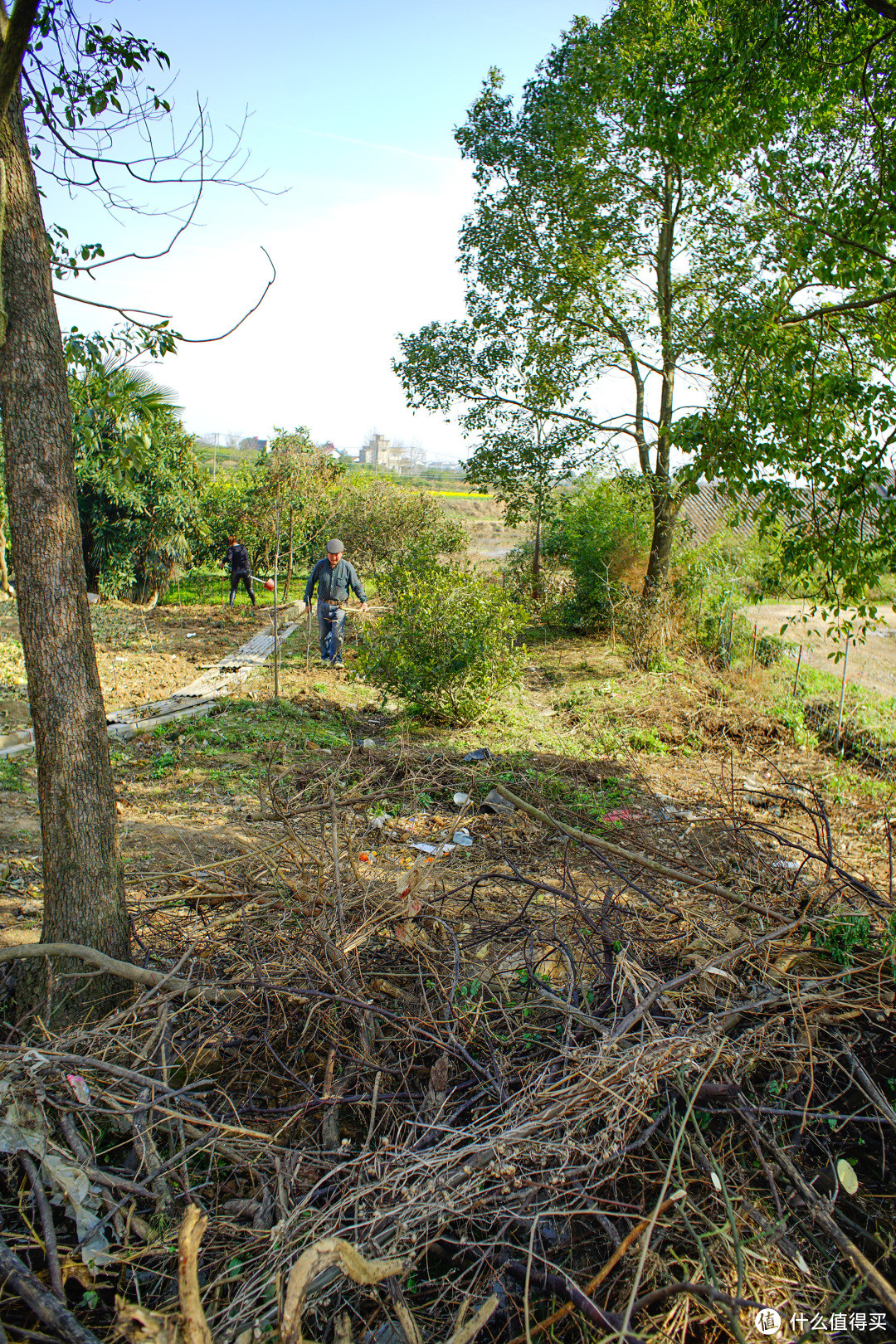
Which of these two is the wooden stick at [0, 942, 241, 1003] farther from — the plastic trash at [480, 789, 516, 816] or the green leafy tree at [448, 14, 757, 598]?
the green leafy tree at [448, 14, 757, 598]

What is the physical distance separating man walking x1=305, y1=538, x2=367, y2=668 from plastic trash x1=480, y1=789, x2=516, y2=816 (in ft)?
14.8

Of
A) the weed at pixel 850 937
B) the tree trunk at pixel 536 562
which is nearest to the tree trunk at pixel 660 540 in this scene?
the tree trunk at pixel 536 562

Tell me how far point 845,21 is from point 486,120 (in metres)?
8.33

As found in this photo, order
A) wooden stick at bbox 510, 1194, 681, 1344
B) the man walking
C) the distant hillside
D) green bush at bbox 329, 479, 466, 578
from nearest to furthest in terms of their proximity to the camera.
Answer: wooden stick at bbox 510, 1194, 681, 1344 < the man walking < green bush at bbox 329, 479, 466, 578 < the distant hillside

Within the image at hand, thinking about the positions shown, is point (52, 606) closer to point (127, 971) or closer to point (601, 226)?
point (127, 971)

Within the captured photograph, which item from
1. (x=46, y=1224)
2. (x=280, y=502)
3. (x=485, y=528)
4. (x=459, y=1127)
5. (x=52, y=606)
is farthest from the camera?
(x=485, y=528)

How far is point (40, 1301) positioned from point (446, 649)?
6.22 m

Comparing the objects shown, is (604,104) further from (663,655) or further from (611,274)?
(663,655)

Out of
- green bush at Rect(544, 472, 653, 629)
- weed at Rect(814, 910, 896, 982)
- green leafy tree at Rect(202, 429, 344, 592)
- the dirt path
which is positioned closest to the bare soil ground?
green bush at Rect(544, 472, 653, 629)

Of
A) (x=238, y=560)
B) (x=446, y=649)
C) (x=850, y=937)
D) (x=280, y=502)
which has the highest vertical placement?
(x=280, y=502)

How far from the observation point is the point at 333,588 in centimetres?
985

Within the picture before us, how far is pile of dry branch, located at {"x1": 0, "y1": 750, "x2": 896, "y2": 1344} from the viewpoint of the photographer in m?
1.73

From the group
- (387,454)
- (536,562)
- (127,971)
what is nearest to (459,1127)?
(127,971)

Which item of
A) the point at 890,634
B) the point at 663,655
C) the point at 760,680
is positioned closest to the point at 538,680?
the point at 663,655
